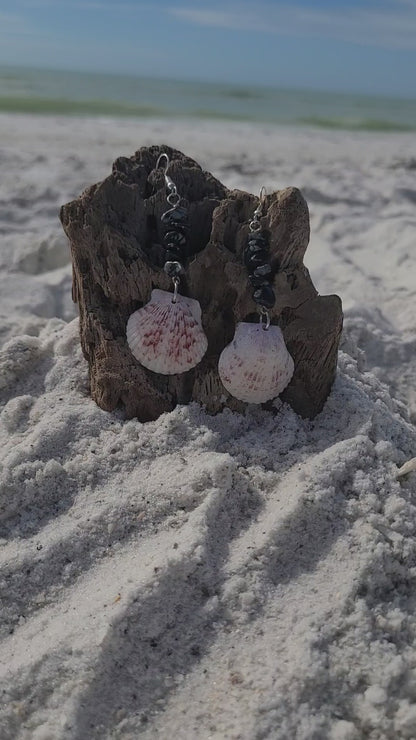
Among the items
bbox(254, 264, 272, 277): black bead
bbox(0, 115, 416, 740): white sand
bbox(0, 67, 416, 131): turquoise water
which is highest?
bbox(0, 67, 416, 131): turquoise water

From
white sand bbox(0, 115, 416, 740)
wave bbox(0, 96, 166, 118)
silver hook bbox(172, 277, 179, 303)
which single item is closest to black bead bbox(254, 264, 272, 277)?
silver hook bbox(172, 277, 179, 303)

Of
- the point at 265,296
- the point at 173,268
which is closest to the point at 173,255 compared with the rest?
the point at 173,268

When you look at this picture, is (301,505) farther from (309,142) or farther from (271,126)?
(271,126)

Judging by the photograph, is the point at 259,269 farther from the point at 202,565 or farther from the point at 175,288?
the point at 202,565

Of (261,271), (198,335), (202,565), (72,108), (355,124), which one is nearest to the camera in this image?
(202,565)

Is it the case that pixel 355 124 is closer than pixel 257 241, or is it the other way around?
pixel 257 241

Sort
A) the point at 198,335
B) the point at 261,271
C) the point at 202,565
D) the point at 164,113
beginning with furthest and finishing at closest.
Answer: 1. the point at 164,113
2. the point at 198,335
3. the point at 261,271
4. the point at 202,565

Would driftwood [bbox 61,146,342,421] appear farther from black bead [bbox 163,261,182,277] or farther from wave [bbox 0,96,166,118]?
wave [bbox 0,96,166,118]
